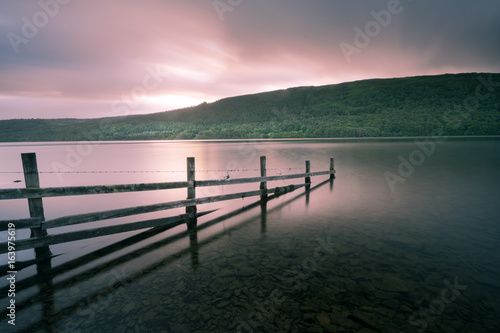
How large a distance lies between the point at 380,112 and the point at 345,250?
Answer: 216 metres

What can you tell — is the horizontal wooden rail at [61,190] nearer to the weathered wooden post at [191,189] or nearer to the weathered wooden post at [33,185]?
the weathered wooden post at [33,185]

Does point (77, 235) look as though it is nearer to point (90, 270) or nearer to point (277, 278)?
point (90, 270)

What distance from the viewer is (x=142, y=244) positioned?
28.5 ft

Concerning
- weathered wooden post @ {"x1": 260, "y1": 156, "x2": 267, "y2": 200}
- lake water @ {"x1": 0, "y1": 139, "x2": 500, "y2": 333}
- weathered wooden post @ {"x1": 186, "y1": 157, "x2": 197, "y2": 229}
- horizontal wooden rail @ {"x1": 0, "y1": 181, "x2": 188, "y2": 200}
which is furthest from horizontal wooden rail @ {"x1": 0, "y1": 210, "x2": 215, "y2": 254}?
weathered wooden post @ {"x1": 260, "y1": 156, "x2": 267, "y2": 200}

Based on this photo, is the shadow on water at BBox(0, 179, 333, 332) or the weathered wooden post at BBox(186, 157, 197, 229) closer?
the shadow on water at BBox(0, 179, 333, 332)

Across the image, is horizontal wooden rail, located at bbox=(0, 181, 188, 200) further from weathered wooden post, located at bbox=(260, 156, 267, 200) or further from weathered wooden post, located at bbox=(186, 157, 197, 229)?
weathered wooden post, located at bbox=(260, 156, 267, 200)

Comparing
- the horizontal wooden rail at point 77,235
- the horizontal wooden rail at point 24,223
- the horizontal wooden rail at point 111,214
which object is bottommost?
the horizontal wooden rail at point 77,235

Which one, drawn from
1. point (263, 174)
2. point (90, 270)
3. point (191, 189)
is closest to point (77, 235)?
point (90, 270)

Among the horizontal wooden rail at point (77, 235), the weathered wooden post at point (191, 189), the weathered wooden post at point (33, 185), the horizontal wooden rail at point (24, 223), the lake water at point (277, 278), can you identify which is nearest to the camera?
the lake water at point (277, 278)

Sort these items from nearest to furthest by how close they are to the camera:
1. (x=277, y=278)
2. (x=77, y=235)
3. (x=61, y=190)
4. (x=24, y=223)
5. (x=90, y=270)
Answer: (x=277, y=278)
(x=24, y=223)
(x=90, y=270)
(x=61, y=190)
(x=77, y=235)

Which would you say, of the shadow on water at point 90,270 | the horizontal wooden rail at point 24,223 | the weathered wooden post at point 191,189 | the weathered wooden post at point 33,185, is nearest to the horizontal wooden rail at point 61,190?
the weathered wooden post at point 33,185

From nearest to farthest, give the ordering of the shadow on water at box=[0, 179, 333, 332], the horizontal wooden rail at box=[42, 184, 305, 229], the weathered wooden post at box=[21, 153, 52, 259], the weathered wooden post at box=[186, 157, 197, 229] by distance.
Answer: the shadow on water at box=[0, 179, 333, 332] < the weathered wooden post at box=[21, 153, 52, 259] < the horizontal wooden rail at box=[42, 184, 305, 229] < the weathered wooden post at box=[186, 157, 197, 229]

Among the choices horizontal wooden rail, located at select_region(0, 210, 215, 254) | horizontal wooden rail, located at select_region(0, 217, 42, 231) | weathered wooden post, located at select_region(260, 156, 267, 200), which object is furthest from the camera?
weathered wooden post, located at select_region(260, 156, 267, 200)

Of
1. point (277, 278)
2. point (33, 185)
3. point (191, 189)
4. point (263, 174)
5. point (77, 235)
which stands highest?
point (33, 185)
